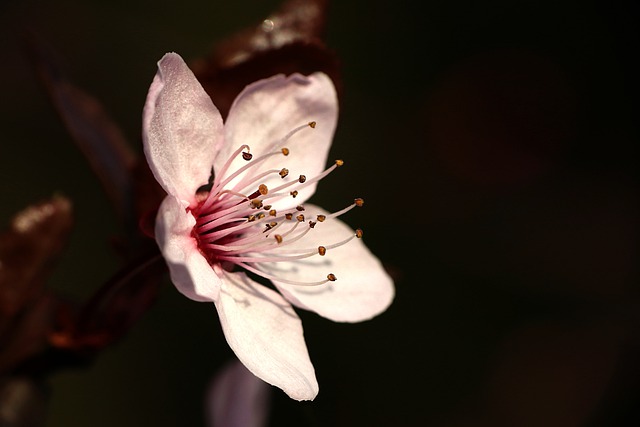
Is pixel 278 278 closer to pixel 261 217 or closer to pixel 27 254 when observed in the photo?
pixel 261 217

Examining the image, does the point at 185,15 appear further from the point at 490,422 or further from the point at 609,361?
the point at 609,361

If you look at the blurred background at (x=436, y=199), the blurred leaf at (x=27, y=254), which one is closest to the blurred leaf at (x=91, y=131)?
the blurred leaf at (x=27, y=254)

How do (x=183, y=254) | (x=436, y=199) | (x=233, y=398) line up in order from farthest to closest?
1. (x=436, y=199)
2. (x=233, y=398)
3. (x=183, y=254)

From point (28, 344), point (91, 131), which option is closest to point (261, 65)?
point (91, 131)

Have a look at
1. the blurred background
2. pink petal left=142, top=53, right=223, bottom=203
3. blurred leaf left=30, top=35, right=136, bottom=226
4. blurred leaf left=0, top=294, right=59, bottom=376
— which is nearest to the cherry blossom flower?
pink petal left=142, top=53, right=223, bottom=203

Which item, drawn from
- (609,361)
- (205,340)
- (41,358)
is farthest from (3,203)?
(609,361)

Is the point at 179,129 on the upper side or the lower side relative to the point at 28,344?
upper

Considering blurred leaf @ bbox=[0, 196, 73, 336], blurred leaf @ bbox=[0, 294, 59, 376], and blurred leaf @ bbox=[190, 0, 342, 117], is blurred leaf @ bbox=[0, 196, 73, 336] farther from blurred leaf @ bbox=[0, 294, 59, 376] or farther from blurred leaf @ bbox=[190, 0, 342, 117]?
blurred leaf @ bbox=[190, 0, 342, 117]
